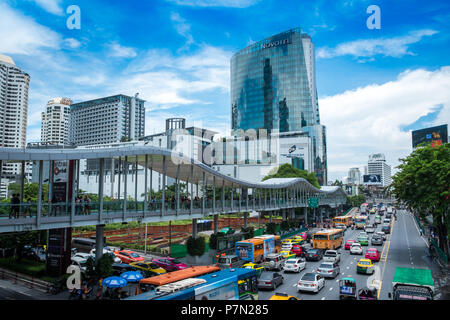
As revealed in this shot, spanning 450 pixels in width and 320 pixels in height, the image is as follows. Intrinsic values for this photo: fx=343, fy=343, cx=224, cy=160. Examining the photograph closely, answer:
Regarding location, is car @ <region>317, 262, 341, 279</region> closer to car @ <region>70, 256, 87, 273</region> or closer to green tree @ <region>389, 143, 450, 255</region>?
green tree @ <region>389, 143, 450, 255</region>

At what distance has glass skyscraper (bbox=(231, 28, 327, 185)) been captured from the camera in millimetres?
141250

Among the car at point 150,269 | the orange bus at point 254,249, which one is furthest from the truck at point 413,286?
the car at point 150,269

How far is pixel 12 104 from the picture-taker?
14688 centimetres

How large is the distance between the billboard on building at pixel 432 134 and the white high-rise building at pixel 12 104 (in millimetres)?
153284

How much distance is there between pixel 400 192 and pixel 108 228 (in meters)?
43.1

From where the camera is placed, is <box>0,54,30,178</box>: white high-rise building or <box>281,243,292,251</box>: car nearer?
<box>281,243,292,251</box>: car

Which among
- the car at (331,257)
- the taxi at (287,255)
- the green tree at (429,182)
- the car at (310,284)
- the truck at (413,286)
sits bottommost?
the taxi at (287,255)

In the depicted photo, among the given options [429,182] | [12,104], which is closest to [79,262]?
[429,182]

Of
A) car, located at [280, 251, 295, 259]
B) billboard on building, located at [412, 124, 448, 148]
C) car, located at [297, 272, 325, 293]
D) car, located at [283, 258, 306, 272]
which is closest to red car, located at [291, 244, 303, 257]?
car, located at [280, 251, 295, 259]

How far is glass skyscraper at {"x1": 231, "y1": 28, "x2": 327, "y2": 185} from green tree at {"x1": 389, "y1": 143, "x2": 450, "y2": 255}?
104634mm

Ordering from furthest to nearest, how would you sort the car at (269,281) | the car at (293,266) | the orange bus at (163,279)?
the car at (293,266) < the car at (269,281) < the orange bus at (163,279)

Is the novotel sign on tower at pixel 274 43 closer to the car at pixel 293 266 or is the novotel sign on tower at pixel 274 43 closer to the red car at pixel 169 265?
the car at pixel 293 266

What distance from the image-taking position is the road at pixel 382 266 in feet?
70.3

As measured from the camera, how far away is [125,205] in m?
23.8
